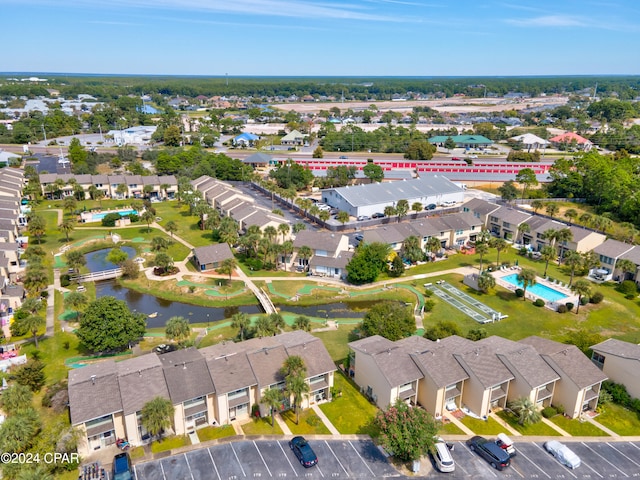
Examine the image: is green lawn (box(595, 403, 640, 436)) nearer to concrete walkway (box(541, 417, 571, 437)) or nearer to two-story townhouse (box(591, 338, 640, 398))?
two-story townhouse (box(591, 338, 640, 398))

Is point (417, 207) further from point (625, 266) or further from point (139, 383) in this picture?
A: point (139, 383)

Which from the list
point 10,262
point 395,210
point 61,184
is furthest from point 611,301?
point 61,184

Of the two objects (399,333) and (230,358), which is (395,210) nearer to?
(399,333)

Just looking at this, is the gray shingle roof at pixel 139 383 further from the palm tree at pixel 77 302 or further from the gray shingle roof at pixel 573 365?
the gray shingle roof at pixel 573 365

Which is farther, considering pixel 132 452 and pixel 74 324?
pixel 74 324

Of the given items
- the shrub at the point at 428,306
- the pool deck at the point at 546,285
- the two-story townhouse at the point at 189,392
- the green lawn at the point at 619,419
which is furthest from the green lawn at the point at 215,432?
the pool deck at the point at 546,285
